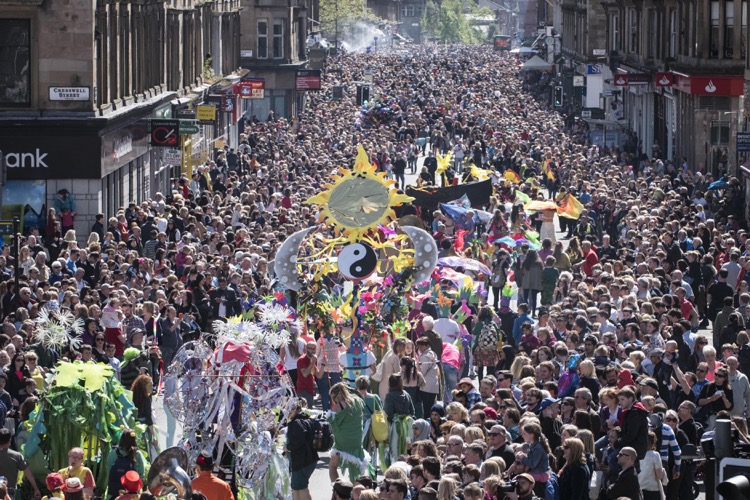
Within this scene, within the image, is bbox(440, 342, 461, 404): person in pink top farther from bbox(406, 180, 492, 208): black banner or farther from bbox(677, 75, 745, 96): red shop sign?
bbox(677, 75, 745, 96): red shop sign

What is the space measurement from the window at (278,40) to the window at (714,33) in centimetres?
3180

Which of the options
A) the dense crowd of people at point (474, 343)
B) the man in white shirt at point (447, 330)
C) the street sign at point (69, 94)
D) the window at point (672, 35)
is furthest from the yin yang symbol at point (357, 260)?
the window at point (672, 35)

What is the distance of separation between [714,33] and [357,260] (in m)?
29.2

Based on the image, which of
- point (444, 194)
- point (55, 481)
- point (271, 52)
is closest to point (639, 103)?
point (271, 52)

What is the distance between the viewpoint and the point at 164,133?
3969 cm

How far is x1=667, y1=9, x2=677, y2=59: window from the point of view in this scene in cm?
5352

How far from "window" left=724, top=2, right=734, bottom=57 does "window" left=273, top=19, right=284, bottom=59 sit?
107ft

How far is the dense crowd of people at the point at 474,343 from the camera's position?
44.8 feet

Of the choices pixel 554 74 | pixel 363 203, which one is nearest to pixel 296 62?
pixel 554 74

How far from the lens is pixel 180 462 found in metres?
13.2

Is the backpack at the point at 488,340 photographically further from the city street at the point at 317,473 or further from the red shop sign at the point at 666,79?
the red shop sign at the point at 666,79

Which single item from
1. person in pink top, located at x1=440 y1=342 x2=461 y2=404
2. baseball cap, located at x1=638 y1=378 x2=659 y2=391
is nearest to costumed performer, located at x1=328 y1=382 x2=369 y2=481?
baseball cap, located at x1=638 y1=378 x2=659 y2=391

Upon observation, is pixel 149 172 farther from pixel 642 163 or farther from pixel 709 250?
pixel 709 250

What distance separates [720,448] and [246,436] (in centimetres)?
763
